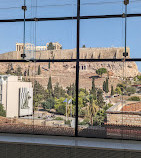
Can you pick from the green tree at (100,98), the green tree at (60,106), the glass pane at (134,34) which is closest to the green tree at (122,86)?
the green tree at (100,98)

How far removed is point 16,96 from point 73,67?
Answer: 0.86 m

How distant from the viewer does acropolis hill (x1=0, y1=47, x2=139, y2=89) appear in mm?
2768

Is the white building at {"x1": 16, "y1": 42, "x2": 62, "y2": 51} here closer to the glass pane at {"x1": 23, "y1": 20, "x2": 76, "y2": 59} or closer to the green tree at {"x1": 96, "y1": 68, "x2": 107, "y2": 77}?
the glass pane at {"x1": 23, "y1": 20, "x2": 76, "y2": 59}

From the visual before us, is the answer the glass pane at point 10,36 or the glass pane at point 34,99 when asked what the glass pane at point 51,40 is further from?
the glass pane at point 10,36

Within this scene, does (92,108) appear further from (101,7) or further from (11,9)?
(11,9)

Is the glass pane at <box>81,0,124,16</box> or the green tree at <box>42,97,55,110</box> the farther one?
the green tree at <box>42,97,55,110</box>

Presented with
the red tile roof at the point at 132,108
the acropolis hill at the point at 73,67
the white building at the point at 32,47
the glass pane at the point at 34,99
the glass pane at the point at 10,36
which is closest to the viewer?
the red tile roof at the point at 132,108

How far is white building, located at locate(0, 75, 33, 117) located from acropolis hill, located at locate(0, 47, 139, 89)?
0.47 feet

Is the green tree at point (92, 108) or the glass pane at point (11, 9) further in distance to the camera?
the glass pane at point (11, 9)

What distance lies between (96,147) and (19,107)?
125cm

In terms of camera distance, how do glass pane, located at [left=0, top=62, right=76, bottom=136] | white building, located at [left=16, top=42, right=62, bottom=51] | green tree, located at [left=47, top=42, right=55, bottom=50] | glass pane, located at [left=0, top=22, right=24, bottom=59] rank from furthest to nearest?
glass pane, located at [left=0, top=22, right=24, bottom=59], green tree, located at [left=47, top=42, right=55, bottom=50], white building, located at [left=16, top=42, right=62, bottom=51], glass pane, located at [left=0, top=62, right=76, bottom=136]

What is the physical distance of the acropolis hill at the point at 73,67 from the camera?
2.77m

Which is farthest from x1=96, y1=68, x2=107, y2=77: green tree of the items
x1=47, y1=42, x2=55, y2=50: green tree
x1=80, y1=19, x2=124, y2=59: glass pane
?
x1=47, y1=42, x2=55, y2=50: green tree

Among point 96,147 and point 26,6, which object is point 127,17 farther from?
point 96,147
